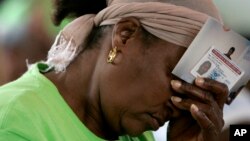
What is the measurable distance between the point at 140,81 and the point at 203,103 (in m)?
0.22

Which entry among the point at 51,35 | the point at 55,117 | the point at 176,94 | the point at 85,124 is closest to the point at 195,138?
the point at 176,94

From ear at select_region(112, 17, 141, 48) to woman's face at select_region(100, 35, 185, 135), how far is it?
0.08ft

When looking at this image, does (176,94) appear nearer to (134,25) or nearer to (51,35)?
(134,25)

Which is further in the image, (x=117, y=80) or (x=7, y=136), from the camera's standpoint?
(x=117, y=80)

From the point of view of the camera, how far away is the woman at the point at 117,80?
1.33 m

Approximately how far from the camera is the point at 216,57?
54.4 inches

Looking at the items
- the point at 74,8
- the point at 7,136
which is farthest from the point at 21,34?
the point at 7,136

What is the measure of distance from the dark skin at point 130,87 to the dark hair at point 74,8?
0.16 metres

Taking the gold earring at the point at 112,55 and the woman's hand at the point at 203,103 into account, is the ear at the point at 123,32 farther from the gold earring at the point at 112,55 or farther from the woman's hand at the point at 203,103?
the woman's hand at the point at 203,103

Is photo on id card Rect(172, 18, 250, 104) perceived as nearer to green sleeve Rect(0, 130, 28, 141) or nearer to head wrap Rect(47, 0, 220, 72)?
head wrap Rect(47, 0, 220, 72)

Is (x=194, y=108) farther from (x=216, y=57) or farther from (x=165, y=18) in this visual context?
(x=165, y=18)

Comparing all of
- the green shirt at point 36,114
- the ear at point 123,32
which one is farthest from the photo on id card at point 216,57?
the green shirt at point 36,114

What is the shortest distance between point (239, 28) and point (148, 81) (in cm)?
126

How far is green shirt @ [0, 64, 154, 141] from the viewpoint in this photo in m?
1.20
